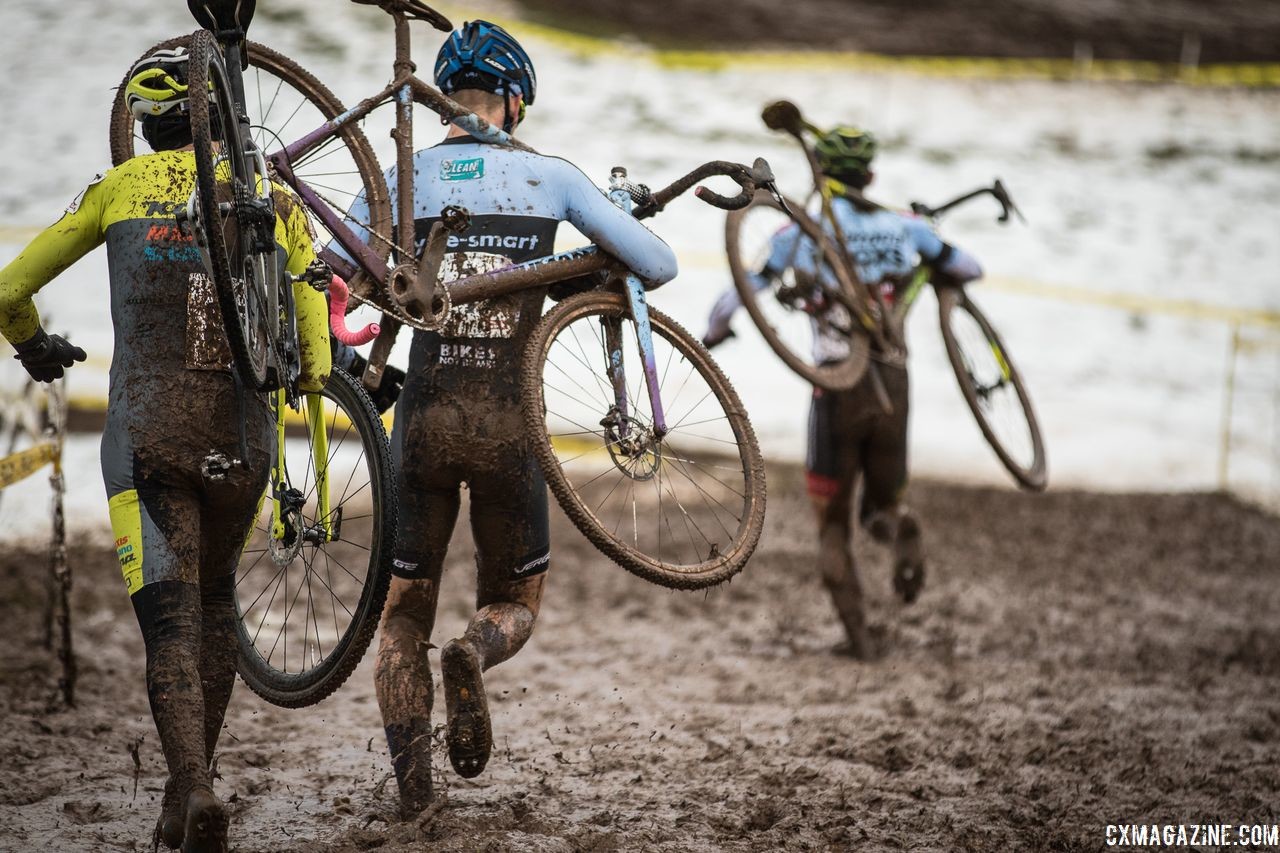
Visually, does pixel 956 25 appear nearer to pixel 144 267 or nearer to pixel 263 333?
pixel 263 333

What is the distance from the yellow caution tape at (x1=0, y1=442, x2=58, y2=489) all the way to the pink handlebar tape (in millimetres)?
2193

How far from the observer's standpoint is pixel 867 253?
728cm

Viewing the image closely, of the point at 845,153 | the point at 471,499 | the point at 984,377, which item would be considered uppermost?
Result: the point at 845,153

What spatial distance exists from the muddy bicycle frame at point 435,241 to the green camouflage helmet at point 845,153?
9.13 feet

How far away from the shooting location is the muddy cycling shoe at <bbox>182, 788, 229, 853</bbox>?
139 inches

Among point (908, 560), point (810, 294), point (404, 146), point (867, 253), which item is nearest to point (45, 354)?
point (404, 146)

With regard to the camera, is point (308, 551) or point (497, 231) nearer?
point (497, 231)

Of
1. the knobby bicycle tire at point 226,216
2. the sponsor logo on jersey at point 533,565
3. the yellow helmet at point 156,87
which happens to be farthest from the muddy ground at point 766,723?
the yellow helmet at point 156,87

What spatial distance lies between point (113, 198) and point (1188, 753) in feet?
15.3

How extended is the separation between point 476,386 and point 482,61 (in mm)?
1079

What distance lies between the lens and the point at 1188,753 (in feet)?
18.8

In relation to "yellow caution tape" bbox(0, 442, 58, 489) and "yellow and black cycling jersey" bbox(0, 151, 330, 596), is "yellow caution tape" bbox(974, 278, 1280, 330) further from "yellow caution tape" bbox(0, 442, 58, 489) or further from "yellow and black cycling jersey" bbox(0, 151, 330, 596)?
"yellow and black cycling jersey" bbox(0, 151, 330, 596)

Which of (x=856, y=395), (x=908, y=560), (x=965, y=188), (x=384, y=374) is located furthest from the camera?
(x=965, y=188)

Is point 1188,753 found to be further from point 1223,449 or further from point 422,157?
point 1223,449
